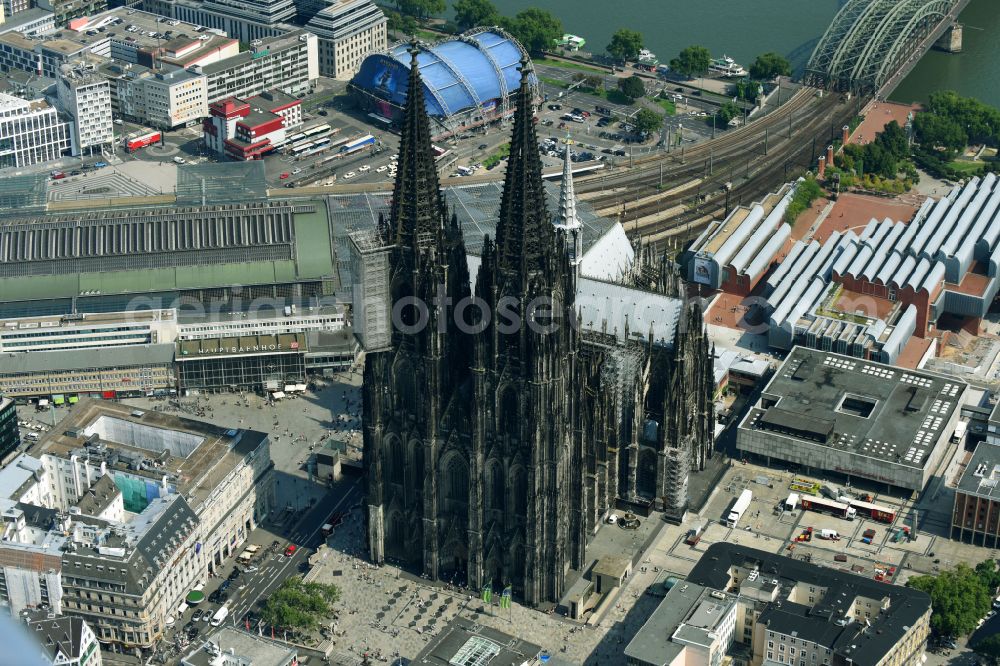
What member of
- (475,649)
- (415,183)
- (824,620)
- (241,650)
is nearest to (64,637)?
(241,650)

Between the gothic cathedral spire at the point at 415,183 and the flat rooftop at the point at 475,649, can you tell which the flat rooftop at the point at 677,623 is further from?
the gothic cathedral spire at the point at 415,183

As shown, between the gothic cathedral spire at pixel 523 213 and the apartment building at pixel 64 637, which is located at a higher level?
the gothic cathedral spire at pixel 523 213

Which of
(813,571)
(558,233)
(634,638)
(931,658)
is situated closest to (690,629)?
(634,638)

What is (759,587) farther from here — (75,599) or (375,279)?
(75,599)

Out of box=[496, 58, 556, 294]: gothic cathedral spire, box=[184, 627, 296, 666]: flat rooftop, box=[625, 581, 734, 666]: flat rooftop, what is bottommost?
box=[184, 627, 296, 666]: flat rooftop

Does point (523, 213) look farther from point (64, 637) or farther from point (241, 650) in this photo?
point (64, 637)

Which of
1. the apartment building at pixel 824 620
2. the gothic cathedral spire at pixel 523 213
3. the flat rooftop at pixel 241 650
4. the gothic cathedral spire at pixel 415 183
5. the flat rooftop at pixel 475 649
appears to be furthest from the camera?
the flat rooftop at pixel 241 650

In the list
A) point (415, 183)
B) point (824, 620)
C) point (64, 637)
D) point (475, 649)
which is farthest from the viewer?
point (824, 620)

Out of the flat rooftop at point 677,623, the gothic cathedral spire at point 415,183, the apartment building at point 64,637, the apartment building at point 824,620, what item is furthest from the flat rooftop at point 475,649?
the gothic cathedral spire at point 415,183

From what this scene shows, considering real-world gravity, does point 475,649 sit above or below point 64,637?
above

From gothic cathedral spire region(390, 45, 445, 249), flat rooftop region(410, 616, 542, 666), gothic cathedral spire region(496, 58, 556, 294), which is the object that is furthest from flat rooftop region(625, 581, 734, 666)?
gothic cathedral spire region(390, 45, 445, 249)

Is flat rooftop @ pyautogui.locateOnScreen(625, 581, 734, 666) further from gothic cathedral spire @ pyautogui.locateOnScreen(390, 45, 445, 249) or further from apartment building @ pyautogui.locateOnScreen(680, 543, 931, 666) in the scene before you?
gothic cathedral spire @ pyautogui.locateOnScreen(390, 45, 445, 249)
